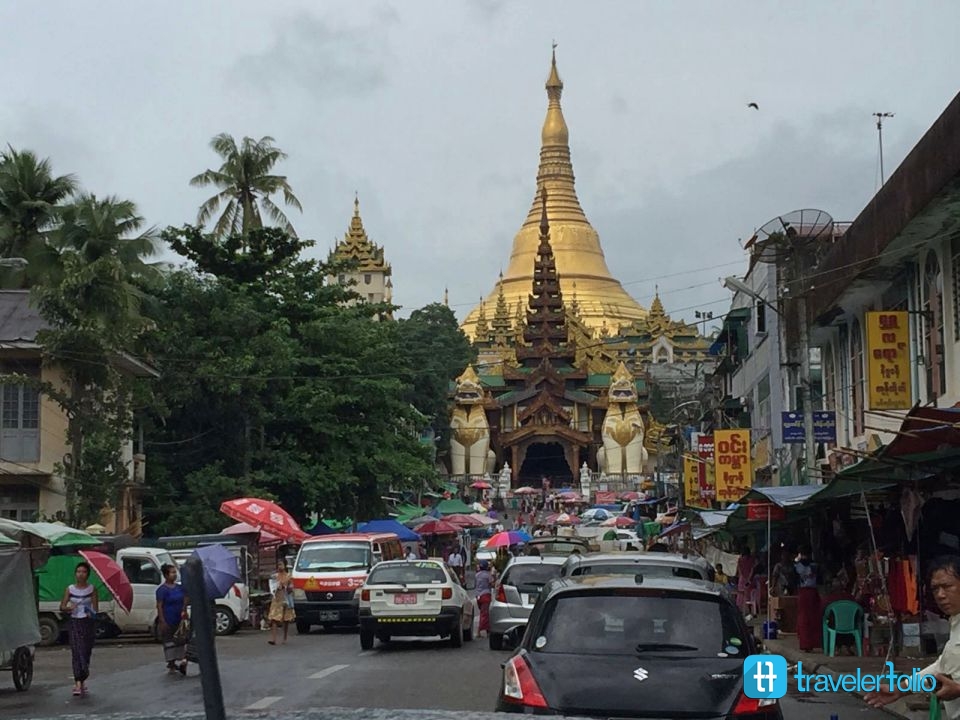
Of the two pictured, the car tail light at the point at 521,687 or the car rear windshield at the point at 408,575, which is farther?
the car rear windshield at the point at 408,575

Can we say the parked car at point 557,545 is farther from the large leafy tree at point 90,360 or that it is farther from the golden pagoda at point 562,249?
the golden pagoda at point 562,249

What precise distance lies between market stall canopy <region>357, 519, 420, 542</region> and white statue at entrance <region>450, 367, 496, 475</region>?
5410 cm

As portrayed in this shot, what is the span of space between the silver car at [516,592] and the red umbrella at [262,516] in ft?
41.4

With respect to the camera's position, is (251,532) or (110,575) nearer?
(110,575)

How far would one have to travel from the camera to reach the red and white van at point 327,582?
2823 centimetres

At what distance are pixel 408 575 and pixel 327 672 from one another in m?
4.69

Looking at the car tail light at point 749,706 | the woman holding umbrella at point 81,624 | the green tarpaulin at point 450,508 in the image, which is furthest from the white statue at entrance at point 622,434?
the car tail light at point 749,706

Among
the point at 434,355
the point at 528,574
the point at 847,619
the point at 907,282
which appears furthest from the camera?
the point at 434,355

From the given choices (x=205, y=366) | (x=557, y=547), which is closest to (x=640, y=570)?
(x=557, y=547)

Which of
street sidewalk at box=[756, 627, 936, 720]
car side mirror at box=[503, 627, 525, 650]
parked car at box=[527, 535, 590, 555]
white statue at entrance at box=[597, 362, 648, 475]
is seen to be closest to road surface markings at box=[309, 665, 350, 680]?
street sidewalk at box=[756, 627, 936, 720]

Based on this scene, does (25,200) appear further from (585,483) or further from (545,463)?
(545,463)

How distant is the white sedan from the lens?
2259 centimetres

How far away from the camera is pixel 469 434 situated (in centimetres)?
9912

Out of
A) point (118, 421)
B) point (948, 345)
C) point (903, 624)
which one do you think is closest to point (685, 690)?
point (903, 624)
